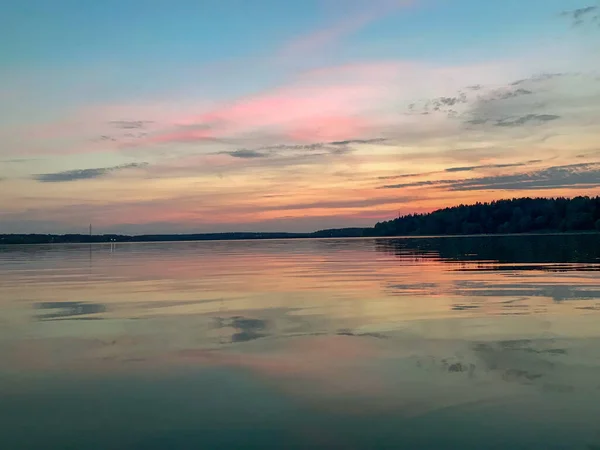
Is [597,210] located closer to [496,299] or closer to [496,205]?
[496,205]

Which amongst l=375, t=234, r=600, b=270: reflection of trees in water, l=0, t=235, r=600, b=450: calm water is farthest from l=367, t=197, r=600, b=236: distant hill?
l=0, t=235, r=600, b=450: calm water

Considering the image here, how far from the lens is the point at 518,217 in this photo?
504 ft

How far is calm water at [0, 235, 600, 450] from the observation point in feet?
22.4

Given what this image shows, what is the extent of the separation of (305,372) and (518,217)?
154261mm

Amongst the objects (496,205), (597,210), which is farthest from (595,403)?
(496,205)

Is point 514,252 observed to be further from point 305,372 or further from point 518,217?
point 518,217

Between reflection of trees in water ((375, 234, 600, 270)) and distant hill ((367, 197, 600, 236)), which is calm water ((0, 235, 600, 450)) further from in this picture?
distant hill ((367, 197, 600, 236))

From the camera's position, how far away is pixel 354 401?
7965 mm

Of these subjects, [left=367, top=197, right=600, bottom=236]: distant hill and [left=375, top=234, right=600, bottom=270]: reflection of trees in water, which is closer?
[left=375, top=234, right=600, bottom=270]: reflection of trees in water

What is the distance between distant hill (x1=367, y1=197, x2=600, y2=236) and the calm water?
129 meters

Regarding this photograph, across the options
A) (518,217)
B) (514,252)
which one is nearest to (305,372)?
(514,252)

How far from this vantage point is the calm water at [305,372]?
6.84m

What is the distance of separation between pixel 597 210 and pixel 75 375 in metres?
144

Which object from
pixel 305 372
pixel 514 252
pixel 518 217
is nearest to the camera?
pixel 305 372
